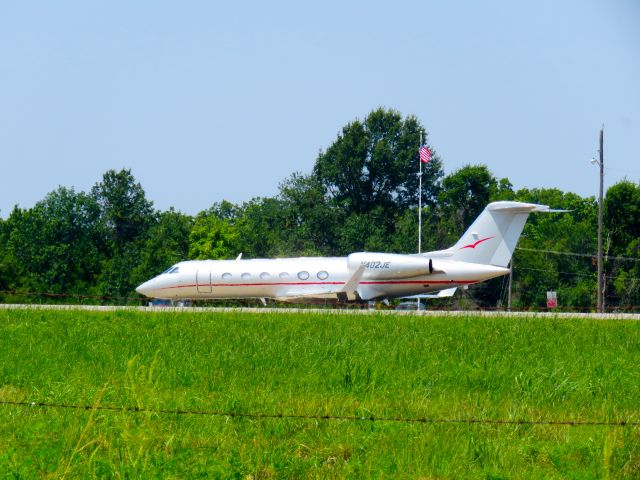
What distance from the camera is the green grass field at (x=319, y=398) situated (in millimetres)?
8719

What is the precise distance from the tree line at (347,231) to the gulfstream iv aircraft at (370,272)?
2569 centimetres

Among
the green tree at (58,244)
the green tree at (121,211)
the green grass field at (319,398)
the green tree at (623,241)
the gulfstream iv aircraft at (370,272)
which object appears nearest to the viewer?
the green grass field at (319,398)

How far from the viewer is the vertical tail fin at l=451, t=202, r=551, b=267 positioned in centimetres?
3388

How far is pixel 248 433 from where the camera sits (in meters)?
9.65

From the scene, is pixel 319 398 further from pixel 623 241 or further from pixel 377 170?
pixel 377 170

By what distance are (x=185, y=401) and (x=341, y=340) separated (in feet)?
19.0

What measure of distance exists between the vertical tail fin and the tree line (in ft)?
83.4

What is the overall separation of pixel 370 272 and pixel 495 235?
14.4ft

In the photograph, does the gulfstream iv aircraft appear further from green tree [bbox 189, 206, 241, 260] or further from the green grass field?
green tree [bbox 189, 206, 241, 260]

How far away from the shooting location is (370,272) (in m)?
34.1

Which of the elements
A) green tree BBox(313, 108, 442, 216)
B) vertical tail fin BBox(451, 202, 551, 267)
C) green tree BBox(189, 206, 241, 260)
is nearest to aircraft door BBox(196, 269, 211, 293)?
vertical tail fin BBox(451, 202, 551, 267)

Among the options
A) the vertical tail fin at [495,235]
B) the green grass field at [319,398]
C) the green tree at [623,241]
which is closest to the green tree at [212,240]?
the green tree at [623,241]

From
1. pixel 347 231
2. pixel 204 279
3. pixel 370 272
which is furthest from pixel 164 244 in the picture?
pixel 370 272

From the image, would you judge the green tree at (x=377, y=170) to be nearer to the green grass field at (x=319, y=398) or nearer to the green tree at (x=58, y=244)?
the green tree at (x=58, y=244)
